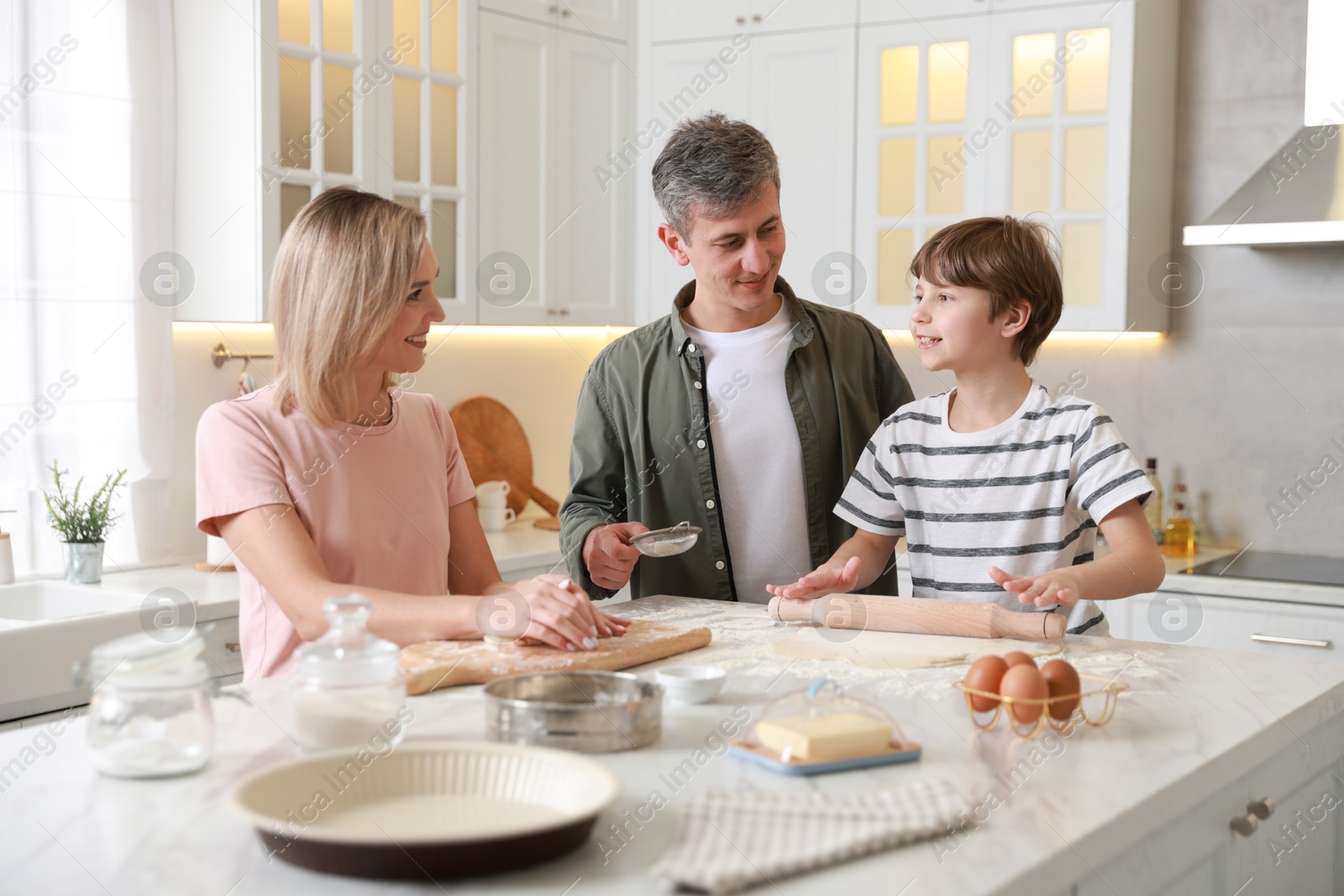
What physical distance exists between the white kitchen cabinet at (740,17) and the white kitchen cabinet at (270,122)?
2.61 feet

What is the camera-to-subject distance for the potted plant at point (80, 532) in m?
2.64

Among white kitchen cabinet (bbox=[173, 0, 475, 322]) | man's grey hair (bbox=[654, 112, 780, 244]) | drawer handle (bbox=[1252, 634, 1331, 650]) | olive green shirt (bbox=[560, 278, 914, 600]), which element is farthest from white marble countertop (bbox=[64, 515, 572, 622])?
drawer handle (bbox=[1252, 634, 1331, 650])

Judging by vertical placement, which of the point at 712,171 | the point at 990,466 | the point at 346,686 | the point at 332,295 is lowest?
the point at 346,686

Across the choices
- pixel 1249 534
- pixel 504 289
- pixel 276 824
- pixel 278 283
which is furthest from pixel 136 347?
pixel 1249 534

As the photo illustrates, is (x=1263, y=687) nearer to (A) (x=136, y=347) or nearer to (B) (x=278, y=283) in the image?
(B) (x=278, y=283)

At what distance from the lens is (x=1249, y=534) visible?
3.34 meters

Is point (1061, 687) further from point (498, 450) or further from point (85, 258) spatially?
point (498, 450)

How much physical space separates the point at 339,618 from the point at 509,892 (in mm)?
313

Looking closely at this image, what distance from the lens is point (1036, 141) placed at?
3.21m

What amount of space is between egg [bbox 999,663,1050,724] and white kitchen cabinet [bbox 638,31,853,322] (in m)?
2.41

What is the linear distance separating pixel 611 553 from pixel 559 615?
1.46ft

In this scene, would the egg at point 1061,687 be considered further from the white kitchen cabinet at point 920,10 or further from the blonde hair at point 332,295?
the white kitchen cabinet at point 920,10

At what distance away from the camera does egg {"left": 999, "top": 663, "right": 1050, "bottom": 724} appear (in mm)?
1150

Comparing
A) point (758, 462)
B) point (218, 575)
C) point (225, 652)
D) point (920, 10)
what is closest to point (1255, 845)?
point (758, 462)
